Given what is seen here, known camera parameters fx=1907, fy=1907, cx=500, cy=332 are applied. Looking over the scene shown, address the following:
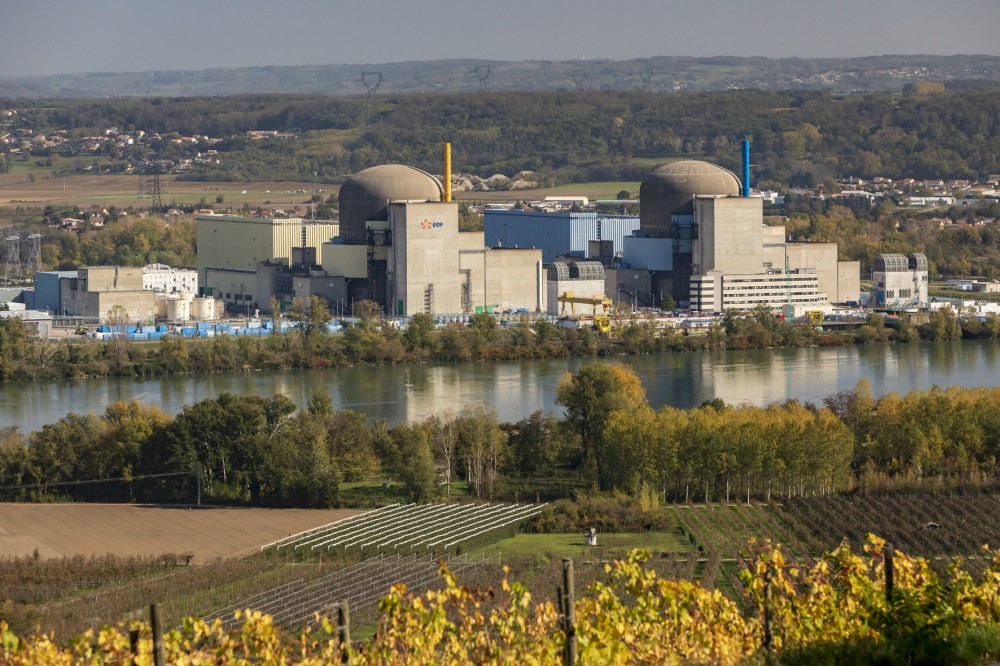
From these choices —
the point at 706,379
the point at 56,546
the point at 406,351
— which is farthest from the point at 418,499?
the point at 406,351

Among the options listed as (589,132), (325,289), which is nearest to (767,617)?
(325,289)

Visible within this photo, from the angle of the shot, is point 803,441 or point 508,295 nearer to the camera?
point 803,441

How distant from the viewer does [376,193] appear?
20906 millimetres

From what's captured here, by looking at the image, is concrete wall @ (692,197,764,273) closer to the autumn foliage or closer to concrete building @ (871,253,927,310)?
concrete building @ (871,253,927,310)

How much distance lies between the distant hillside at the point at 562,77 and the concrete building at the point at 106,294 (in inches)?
1796

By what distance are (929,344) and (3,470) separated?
10452 mm

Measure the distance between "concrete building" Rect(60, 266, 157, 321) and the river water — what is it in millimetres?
4445

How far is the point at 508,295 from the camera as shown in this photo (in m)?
20.6

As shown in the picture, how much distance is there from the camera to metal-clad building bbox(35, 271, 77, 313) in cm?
2117

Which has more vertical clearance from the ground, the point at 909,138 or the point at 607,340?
the point at 909,138

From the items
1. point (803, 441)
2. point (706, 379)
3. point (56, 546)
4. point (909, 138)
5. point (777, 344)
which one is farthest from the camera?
point (909, 138)

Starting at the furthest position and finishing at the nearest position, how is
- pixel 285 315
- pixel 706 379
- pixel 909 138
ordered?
pixel 909 138 < pixel 285 315 < pixel 706 379

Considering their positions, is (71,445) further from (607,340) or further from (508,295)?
(508,295)

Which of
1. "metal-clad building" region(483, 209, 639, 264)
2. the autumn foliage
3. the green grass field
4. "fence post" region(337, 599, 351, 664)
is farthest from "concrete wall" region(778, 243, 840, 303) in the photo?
"fence post" region(337, 599, 351, 664)
